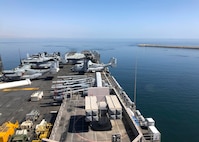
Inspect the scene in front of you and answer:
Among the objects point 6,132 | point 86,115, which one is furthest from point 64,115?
point 6,132

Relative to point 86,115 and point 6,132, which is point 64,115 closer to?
point 86,115

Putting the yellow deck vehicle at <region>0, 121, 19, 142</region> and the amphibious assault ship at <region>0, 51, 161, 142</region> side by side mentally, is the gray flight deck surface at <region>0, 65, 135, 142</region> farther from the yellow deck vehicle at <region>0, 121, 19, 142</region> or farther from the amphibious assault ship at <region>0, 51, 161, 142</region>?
the yellow deck vehicle at <region>0, 121, 19, 142</region>

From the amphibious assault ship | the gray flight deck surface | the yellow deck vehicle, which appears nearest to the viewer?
the amphibious assault ship

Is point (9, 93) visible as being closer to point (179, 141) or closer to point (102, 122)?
point (102, 122)

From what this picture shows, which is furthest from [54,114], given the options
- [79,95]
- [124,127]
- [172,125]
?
[172,125]

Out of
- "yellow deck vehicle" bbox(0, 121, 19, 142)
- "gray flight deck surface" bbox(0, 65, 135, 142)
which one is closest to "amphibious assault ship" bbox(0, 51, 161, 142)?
"gray flight deck surface" bbox(0, 65, 135, 142)

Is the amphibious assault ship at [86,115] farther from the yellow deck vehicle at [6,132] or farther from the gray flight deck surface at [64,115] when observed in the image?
the yellow deck vehicle at [6,132]

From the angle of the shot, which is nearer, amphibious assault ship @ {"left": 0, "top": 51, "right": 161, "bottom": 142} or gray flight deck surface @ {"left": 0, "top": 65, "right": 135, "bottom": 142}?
amphibious assault ship @ {"left": 0, "top": 51, "right": 161, "bottom": 142}

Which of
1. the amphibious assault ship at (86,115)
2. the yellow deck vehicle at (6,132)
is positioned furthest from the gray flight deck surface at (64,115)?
the yellow deck vehicle at (6,132)
